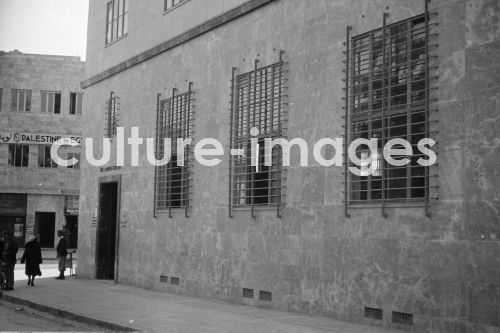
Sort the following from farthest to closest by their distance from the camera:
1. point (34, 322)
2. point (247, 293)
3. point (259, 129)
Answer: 1. point (259, 129)
2. point (247, 293)
3. point (34, 322)

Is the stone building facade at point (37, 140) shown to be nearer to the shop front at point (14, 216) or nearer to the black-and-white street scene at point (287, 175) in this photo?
the shop front at point (14, 216)

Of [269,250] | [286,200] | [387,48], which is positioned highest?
[387,48]

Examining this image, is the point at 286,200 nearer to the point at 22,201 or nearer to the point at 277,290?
the point at 277,290

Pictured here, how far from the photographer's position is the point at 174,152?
18.6 meters

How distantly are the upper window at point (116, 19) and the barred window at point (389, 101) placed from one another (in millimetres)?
11627

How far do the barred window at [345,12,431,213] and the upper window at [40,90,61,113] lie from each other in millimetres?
39888

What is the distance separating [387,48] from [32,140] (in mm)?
40366

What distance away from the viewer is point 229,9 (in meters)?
16.3

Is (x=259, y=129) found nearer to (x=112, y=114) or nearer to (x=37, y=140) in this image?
(x=112, y=114)

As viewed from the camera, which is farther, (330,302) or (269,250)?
(269,250)

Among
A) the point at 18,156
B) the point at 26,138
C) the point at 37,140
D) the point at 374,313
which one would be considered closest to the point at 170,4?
the point at 374,313

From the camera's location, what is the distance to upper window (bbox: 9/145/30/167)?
4791 cm

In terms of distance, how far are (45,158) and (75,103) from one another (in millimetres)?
4413

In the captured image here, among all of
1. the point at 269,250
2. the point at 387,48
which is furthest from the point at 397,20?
the point at 269,250
